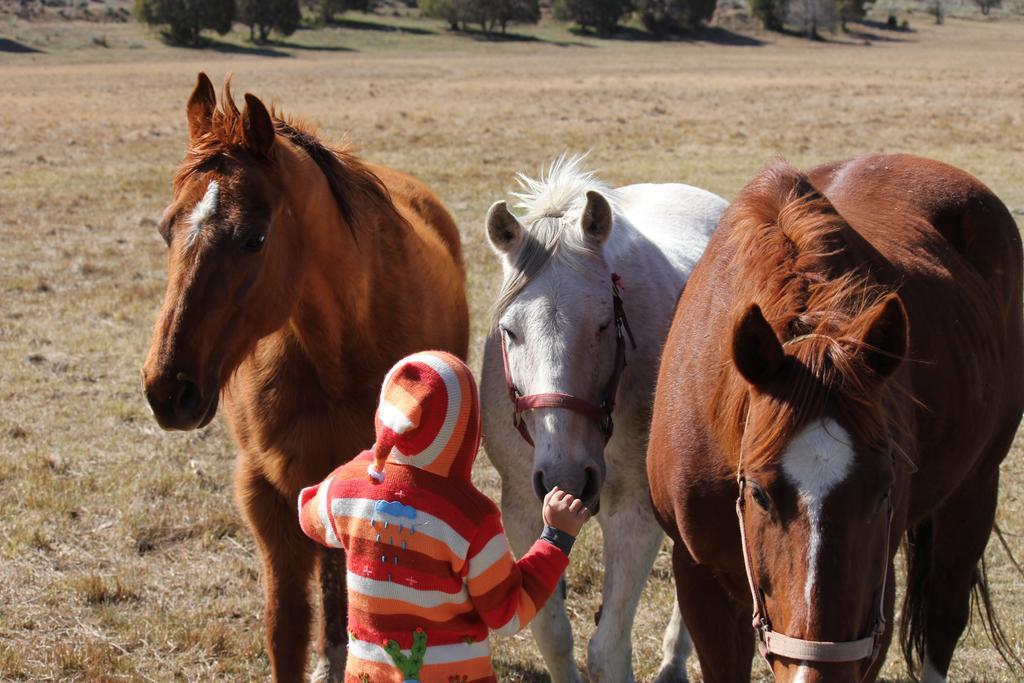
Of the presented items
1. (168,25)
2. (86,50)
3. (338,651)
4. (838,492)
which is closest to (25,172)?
(338,651)

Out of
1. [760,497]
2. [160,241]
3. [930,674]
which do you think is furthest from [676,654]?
[160,241]

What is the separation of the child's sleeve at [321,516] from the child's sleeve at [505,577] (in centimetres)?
37

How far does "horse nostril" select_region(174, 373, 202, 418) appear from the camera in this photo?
2889 millimetres

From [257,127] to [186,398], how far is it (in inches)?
32.7

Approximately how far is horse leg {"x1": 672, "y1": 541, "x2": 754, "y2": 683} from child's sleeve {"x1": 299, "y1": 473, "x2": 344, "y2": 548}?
3.36ft

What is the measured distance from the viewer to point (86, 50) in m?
47.7

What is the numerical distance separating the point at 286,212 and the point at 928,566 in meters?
2.52

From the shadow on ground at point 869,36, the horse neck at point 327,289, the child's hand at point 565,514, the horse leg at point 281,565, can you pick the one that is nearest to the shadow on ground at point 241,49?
the shadow on ground at point 869,36

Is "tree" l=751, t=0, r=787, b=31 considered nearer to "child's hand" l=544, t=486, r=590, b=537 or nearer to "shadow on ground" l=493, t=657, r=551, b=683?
"shadow on ground" l=493, t=657, r=551, b=683

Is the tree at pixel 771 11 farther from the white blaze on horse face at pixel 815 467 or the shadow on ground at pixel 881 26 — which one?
the white blaze on horse face at pixel 815 467

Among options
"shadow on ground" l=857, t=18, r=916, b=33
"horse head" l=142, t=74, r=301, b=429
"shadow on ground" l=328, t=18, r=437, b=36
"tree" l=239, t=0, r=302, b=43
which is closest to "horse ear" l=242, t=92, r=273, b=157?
"horse head" l=142, t=74, r=301, b=429

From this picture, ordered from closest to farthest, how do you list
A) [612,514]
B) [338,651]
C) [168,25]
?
1. [612,514]
2. [338,651]
3. [168,25]

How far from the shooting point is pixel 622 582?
11.1 ft

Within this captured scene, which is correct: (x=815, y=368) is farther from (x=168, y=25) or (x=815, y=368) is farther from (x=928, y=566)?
(x=168, y=25)
